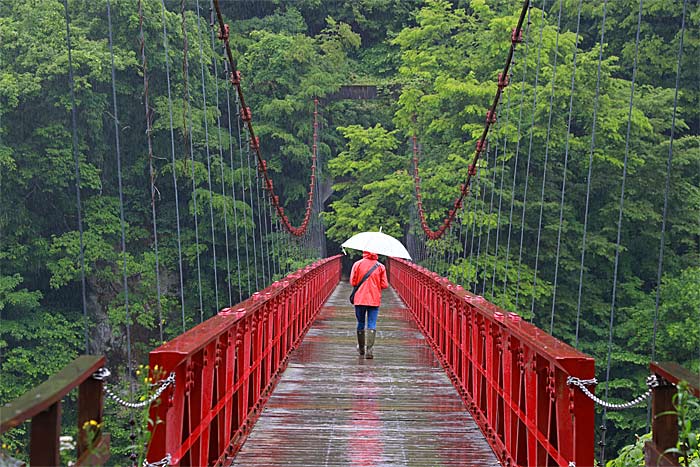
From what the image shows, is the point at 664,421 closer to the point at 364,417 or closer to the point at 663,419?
the point at 663,419

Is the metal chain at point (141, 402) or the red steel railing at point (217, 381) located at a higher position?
the metal chain at point (141, 402)

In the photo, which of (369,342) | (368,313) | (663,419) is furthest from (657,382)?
(369,342)

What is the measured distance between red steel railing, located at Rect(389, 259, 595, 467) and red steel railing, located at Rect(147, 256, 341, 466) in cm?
141

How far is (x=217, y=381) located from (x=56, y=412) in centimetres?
220

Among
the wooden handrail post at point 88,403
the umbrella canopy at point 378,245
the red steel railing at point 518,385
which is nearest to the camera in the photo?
the wooden handrail post at point 88,403

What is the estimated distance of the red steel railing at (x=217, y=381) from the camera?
11.8 ft

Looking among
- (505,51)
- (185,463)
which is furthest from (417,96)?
(185,463)

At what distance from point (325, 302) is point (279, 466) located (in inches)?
556

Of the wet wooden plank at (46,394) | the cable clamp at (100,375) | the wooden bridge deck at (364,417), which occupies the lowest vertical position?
the wooden bridge deck at (364,417)

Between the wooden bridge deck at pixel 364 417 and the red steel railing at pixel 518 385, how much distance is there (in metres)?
0.18

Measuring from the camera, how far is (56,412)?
2.57 metres

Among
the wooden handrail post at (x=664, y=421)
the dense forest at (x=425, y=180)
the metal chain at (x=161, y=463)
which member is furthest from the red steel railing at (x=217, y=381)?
the dense forest at (x=425, y=180)

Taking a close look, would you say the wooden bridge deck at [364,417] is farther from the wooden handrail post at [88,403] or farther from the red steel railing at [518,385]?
the wooden handrail post at [88,403]

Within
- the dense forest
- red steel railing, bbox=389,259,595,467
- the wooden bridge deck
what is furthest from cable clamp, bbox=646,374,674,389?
the dense forest
